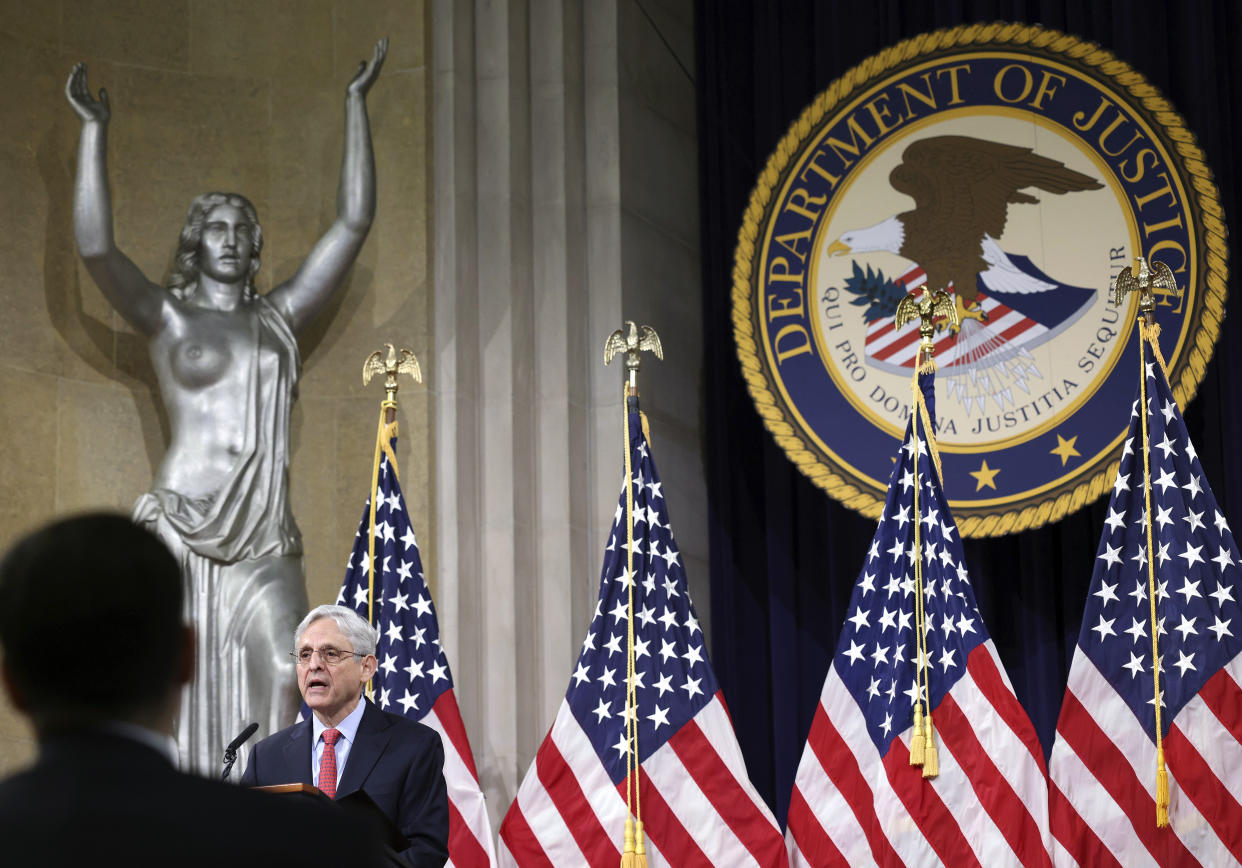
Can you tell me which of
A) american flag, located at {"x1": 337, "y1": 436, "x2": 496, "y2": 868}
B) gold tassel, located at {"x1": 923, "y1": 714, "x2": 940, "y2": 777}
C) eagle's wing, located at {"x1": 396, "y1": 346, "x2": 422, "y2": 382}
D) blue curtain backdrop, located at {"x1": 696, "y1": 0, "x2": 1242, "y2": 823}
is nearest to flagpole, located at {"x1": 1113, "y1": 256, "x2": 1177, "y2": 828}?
gold tassel, located at {"x1": 923, "y1": 714, "x2": 940, "y2": 777}

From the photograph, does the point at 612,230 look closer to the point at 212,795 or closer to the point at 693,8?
the point at 693,8

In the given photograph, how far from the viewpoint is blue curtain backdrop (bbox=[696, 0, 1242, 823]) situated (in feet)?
24.1

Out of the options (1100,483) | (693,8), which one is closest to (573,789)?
(1100,483)

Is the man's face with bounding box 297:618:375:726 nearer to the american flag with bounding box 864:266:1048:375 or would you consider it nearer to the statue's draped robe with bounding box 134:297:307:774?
the statue's draped robe with bounding box 134:297:307:774

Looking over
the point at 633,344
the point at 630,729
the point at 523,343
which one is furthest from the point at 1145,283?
the point at 523,343

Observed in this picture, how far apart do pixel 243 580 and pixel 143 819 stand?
18.5 feet

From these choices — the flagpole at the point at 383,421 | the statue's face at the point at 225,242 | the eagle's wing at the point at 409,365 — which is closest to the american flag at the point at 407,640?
the flagpole at the point at 383,421

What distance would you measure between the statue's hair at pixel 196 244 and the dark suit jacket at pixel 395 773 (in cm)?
332

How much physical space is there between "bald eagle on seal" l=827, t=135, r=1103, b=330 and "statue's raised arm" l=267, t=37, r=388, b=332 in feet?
6.62

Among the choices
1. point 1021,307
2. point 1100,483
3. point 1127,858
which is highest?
point 1021,307

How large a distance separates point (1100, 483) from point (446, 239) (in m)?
2.83

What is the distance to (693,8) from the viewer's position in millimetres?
8773

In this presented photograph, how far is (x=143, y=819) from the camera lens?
136cm

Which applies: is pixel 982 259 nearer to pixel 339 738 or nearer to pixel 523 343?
pixel 523 343
